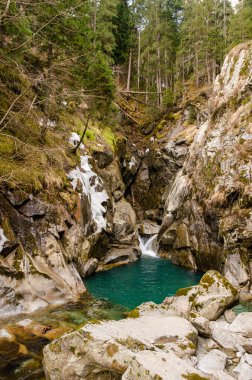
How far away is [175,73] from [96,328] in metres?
48.6

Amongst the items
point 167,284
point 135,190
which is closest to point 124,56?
point 135,190

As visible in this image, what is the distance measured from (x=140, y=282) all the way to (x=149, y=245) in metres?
10.5

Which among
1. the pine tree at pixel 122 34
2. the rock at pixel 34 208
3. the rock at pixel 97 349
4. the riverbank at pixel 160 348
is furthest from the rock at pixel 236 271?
the pine tree at pixel 122 34

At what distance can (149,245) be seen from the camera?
3048 centimetres

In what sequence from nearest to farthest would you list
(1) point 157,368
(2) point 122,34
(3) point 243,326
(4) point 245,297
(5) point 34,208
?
(1) point 157,368 → (3) point 243,326 → (5) point 34,208 → (4) point 245,297 → (2) point 122,34

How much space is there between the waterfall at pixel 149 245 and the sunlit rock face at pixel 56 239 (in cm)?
392

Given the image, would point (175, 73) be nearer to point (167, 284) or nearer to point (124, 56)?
point (124, 56)

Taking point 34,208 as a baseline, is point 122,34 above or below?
above

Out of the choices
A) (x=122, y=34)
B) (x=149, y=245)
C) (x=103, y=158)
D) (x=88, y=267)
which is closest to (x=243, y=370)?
(x=88, y=267)

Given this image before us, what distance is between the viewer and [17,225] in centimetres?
1340

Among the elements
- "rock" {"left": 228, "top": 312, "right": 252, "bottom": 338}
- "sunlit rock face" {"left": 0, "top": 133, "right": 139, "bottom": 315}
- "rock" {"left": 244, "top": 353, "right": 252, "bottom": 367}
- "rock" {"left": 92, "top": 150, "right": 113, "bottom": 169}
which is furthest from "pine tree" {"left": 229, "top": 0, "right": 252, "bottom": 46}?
"rock" {"left": 244, "top": 353, "right": 252, "bottom": 367}

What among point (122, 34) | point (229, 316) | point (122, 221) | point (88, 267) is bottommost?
point (88, 267)

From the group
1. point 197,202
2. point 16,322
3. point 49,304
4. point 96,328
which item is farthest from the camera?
point 197,202

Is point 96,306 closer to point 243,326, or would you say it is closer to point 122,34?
point 243,326
